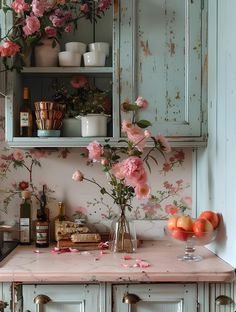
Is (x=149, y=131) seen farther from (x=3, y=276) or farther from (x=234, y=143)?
(x=3, y=276)

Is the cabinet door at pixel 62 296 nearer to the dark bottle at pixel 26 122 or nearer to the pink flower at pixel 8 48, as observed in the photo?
the dark bottle at pixel 26 122

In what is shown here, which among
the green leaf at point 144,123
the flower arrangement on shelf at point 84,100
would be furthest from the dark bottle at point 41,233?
the green leaf at point 144,123

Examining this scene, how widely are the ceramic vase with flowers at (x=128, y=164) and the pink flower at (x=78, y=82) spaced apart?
320 mm

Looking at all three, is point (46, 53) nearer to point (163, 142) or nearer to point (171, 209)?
point (163, 142)

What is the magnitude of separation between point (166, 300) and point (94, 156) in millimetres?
634

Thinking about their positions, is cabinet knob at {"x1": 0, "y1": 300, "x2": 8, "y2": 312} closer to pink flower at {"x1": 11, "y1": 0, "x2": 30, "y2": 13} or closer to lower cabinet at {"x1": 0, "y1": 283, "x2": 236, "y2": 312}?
lower cabinet at {"x1": 0, "y1": 283, "x2": 236, "y2": 312}

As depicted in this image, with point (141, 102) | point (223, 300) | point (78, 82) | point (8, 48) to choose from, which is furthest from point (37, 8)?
point (223, 300)

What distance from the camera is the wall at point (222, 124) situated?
1800 mm

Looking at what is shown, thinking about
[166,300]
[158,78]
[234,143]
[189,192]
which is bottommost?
[166,300]

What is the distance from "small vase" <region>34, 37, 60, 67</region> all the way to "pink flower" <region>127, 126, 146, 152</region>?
0.53 metres

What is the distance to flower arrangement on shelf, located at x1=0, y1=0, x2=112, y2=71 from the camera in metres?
1.93

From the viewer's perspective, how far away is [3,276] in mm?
1701

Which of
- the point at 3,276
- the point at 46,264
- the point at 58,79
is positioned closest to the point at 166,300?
the point at 46,264

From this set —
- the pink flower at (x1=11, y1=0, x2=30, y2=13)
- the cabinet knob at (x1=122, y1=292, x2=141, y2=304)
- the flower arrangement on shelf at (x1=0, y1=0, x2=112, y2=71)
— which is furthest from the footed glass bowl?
the pink flower at (x1=11, y1=0, x2=30, y2=13)
